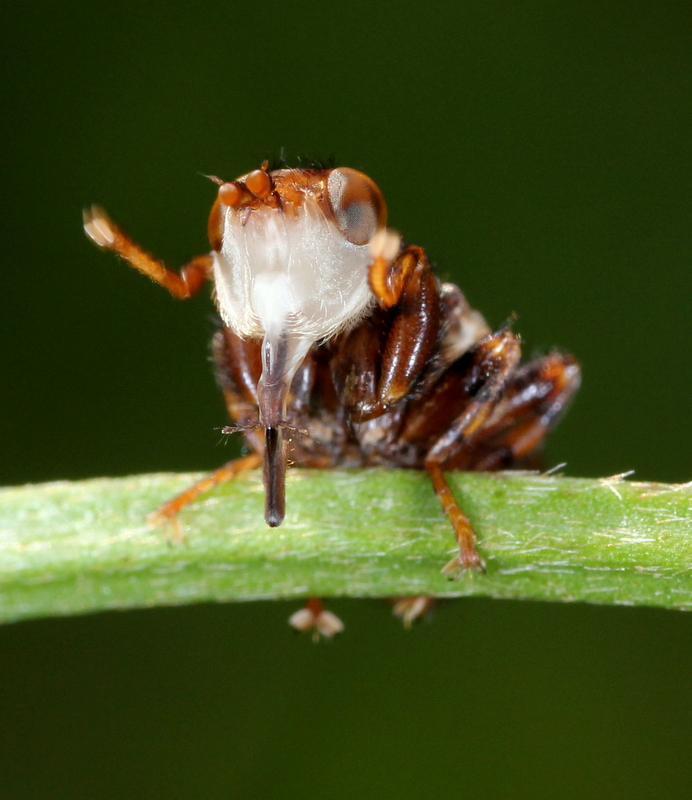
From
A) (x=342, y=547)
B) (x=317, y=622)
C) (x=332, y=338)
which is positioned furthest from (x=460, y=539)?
(x=317, y=622)

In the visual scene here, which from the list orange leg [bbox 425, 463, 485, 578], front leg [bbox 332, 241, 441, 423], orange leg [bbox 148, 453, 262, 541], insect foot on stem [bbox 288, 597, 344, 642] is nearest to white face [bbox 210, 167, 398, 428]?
front leg [bbox 332, 241, 441, 423]

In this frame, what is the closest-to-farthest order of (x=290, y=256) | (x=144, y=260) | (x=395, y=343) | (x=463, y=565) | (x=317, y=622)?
(x=290, y=256)
(x=463, y=565)
(x=144, y=260)
(x=395, y=343)
(x=317, y=622)

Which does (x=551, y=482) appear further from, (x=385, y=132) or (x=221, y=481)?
(x=385, y=132)

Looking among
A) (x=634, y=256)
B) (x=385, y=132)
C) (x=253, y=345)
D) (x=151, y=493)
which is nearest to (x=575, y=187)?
(x=634, y=256)

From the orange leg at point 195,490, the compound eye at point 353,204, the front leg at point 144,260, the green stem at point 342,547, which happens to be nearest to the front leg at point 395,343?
the compound eye at point 353,204

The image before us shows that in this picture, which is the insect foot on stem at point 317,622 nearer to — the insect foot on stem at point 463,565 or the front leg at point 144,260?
the insect foot on stem at point 463,565

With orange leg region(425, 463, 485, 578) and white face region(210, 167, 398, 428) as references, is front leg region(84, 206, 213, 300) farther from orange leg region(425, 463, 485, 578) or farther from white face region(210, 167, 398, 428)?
orange leg region(425, 463, 485, 578)

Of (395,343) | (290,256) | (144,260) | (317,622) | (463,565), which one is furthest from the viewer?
(317,622)

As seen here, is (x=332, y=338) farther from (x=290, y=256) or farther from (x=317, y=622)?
(x=317, y=622)
